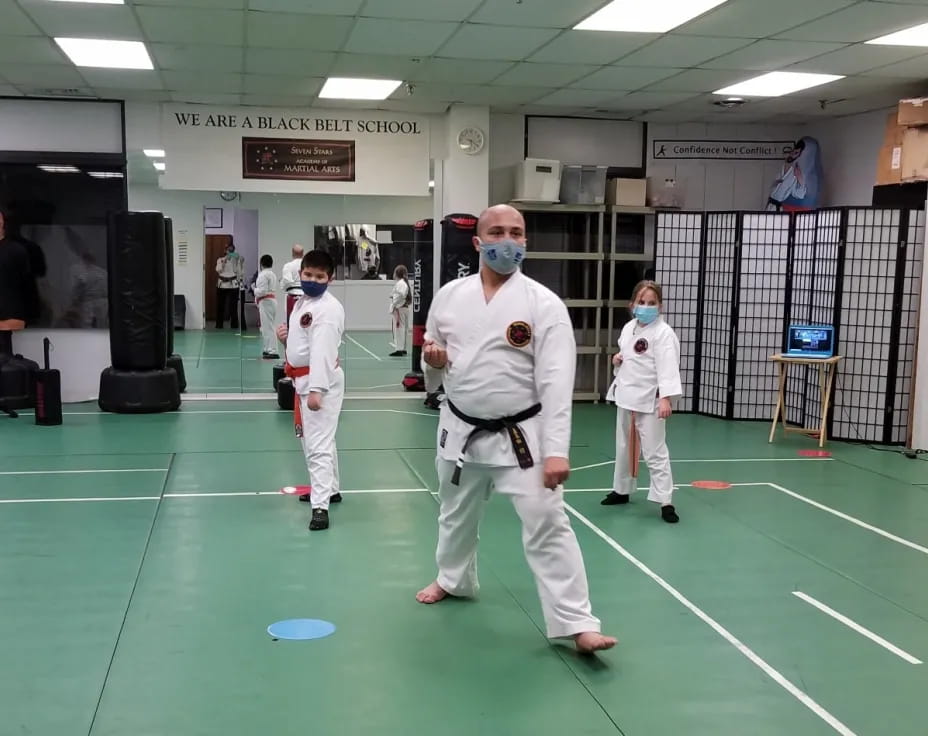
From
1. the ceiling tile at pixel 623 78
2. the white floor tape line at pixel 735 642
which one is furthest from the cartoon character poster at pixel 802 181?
the white floor tape line at pixel 735 642

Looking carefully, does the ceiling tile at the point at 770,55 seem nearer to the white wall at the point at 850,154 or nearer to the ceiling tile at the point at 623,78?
the ceiling tile at the point at 623,78

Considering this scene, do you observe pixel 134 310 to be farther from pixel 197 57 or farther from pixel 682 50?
pixel 682 50

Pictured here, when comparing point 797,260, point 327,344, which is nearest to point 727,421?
point 797,260

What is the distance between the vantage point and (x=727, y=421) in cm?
983

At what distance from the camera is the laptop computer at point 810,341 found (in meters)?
8.58

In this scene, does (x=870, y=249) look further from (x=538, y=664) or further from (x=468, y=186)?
(x=538, y=664)

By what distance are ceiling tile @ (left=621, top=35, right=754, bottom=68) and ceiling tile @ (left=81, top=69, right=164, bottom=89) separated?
4.59 metres

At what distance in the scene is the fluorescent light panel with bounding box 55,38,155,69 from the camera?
301 inches

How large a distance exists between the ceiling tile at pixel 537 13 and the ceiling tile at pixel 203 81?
10.4 feet

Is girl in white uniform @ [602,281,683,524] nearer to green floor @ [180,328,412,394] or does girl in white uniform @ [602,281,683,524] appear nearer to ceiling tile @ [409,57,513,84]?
ceiling tile @ [409,57,513,84]

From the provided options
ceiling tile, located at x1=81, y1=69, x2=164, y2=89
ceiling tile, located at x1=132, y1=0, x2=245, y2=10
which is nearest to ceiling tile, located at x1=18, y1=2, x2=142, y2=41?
ceiling tile, located at x1=132, y1=0, x2=245, y2=10

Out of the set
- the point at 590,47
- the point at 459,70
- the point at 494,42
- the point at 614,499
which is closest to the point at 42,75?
the point at 459,70

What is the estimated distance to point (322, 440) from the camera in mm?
5578

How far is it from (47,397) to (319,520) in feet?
14.5
